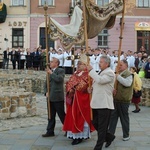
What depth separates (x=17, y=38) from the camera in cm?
3120

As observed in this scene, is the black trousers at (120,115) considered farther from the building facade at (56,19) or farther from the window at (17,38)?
the window at (17,38)

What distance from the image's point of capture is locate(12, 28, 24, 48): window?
102ft

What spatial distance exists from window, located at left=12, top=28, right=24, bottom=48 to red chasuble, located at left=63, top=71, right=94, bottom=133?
79.6 ft

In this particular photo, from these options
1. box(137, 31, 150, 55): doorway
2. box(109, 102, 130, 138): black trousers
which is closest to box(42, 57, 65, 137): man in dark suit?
box(109, 102, 130, 138): black trousers

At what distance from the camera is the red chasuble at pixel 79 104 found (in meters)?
7.43

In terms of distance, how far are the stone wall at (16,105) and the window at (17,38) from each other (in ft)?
69.7

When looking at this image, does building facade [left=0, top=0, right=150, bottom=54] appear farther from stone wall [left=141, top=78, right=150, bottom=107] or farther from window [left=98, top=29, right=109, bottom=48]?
stone wall [left=141, top=78, right=150, bottom=107]

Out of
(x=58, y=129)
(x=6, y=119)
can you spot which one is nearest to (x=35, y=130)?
(x=58, y=129)

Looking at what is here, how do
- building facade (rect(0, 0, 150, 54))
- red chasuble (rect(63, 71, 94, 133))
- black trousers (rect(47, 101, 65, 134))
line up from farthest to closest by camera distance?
building facade (rect(0, 0, 150, 54))
black trousers (rect(47, 101, 65, 134))
red chasuble (rect(63, 71, 94, 133))

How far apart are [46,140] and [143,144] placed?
6.75 feet

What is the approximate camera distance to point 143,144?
7543 mm

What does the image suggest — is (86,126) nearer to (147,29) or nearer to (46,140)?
(46,140)

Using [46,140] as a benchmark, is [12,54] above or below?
Answer: above

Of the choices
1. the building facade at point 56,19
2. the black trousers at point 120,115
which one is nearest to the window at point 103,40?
the building facade at point 56,19
